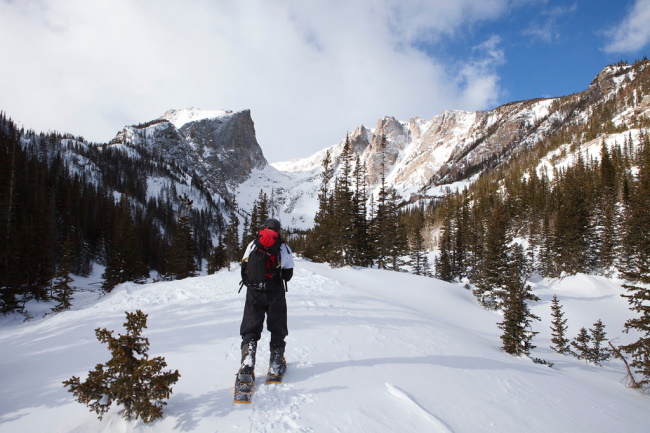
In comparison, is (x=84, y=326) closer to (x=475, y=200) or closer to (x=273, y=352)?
(x=273, y=352)

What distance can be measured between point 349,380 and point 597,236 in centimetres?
5500

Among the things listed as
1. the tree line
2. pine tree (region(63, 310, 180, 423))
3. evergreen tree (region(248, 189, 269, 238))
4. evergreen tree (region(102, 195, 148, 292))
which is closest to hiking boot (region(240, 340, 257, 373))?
pine tree (region(63, 310, 180, 423))

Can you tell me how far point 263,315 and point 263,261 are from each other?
34.4 inches

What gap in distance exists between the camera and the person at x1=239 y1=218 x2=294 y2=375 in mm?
4188

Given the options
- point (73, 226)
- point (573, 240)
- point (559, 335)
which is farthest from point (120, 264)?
point (573, 240)

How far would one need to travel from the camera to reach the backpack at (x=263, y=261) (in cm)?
427

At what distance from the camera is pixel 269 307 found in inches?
173

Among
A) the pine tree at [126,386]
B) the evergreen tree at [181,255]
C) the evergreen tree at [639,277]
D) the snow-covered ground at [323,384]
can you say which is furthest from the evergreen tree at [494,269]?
the evergreen tree at [181,255]

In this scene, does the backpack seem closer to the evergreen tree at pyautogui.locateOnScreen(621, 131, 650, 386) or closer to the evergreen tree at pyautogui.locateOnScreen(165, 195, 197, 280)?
the evergreen tree at pyautogui.locateOnScreen(621, 131, 650, 386)

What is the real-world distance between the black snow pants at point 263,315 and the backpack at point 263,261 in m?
0.18

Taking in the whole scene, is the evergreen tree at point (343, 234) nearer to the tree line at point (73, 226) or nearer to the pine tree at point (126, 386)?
the pine tree at point (126, 386)

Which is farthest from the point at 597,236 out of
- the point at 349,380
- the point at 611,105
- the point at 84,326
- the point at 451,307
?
the point at 611,105

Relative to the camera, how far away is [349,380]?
429 centimetres

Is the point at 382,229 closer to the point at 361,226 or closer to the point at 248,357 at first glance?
the point at 361,226
